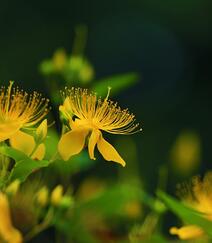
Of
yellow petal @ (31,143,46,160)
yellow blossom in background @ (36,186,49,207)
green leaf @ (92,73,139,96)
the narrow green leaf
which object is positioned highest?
green leaf @ (92,73,139,96)

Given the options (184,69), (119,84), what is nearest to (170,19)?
(184,69)

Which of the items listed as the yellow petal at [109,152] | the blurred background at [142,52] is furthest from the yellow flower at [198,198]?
the blurred background at [142,52]

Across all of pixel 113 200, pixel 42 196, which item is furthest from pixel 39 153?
pixel 113 200

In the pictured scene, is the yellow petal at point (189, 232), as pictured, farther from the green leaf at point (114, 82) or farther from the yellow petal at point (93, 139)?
the green leaf at point (114, 82)

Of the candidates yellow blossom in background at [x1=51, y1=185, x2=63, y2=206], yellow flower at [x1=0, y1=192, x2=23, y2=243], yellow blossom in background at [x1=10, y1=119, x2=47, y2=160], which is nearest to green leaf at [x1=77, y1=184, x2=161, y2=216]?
yellow blossom in background at [x1=51, y1=185, x2=63, y2=206]

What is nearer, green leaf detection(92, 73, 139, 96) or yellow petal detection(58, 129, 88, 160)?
yellow petal detection(58, 129, 88, 160)

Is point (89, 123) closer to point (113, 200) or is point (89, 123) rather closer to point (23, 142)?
point (23, 142)

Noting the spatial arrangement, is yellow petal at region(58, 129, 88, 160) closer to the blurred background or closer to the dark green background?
the blurred background

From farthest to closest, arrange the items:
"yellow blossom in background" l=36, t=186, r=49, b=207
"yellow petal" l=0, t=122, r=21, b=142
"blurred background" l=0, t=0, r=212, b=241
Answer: "blurred background" l=0, t=0, r=212, b=241, "yellow blossom in background" l=36, t=186, r=49, b=207, "yellow petal" l=0, t=122, r=21, b=142
